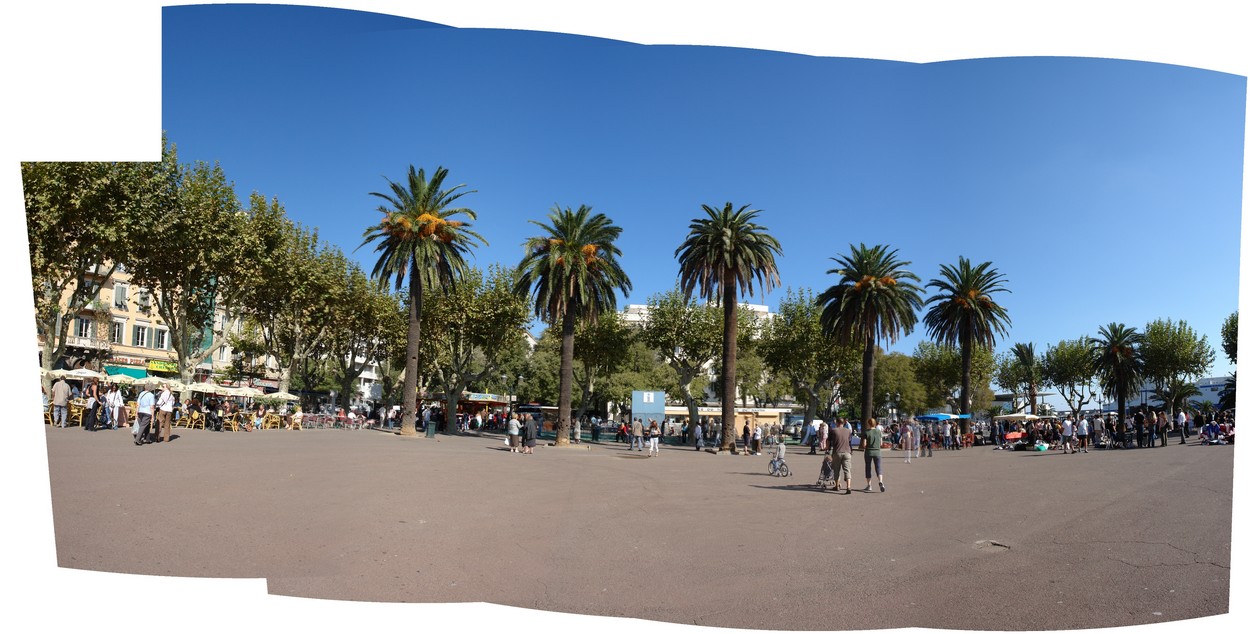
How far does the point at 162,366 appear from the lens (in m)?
48.1

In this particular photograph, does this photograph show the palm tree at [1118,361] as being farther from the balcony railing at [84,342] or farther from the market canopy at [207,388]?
the market canopy at [207,388]

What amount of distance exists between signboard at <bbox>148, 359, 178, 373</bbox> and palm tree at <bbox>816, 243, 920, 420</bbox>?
47.6 meters

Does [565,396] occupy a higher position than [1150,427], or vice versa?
[1150,427]

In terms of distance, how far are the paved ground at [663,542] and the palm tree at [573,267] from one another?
3.17 meters

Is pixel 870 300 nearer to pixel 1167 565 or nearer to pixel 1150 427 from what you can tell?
pixel 1167 565

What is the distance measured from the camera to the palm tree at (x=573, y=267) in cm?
941

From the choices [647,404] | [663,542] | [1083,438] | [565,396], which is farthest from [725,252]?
[647,404]

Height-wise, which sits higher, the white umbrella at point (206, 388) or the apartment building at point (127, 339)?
the apartment building at point (127, 339)

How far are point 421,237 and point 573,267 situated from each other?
2.09m

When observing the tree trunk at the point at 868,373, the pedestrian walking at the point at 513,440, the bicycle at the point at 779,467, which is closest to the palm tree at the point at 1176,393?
the tree trunk at the point at 868,373

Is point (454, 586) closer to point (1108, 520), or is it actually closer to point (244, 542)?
point (244, 542)

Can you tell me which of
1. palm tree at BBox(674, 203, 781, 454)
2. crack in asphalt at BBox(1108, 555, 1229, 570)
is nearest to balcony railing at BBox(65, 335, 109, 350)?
palm tree at BBox(674, 203, 781, 454)

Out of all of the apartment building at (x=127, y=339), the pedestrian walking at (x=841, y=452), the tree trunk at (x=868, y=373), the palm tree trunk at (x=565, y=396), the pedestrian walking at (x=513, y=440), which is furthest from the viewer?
the palm tree trunk at (x=565, y=396)

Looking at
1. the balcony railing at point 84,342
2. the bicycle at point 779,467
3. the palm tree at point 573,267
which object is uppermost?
the palm tree at point 573,267
